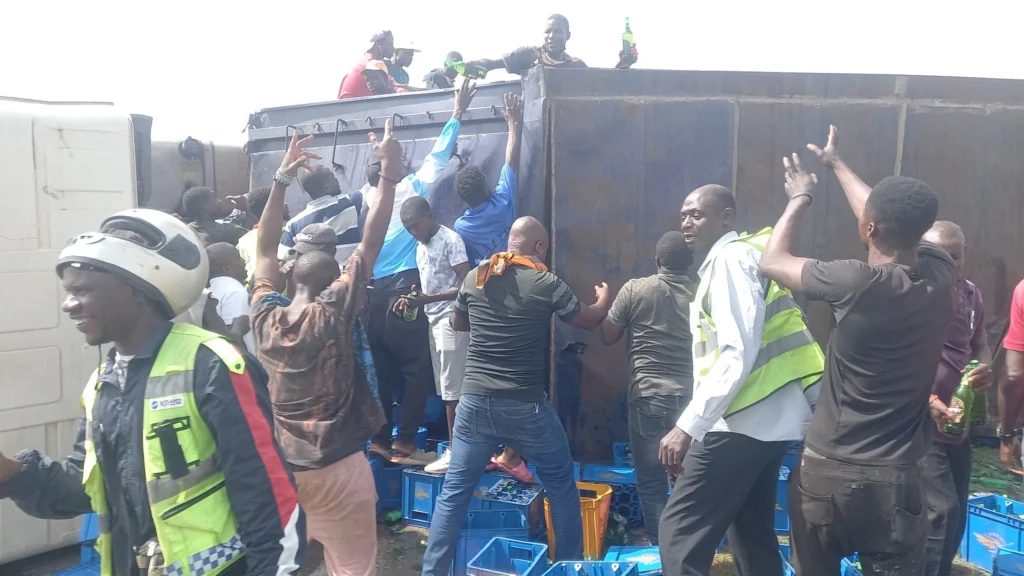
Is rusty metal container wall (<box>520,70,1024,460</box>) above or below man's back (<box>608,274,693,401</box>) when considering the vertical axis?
above

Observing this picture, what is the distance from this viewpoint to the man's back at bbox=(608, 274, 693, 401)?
4035 millimetres

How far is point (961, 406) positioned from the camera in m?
3.39

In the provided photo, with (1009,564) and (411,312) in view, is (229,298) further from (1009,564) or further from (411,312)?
(1009,564)

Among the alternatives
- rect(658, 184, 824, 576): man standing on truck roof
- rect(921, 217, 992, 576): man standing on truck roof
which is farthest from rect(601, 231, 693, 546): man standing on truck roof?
rect(921, 217, 992, 576): man standing on truck roof

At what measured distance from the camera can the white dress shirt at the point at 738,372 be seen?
9.31 ft

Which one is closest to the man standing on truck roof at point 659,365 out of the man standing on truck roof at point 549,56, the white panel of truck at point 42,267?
the man standing on truck roof at point 549,56

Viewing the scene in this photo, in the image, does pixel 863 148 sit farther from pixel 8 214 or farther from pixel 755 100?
pixel 8 214

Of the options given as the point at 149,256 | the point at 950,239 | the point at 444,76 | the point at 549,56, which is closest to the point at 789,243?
the point at 950,239

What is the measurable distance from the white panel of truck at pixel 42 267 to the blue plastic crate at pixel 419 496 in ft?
6.30

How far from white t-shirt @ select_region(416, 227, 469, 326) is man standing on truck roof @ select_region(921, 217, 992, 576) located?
2.63 metres

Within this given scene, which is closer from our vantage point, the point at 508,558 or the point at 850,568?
the point at 850,568

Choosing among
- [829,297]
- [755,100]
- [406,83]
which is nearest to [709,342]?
[829,297]

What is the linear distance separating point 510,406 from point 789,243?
1.65 meters

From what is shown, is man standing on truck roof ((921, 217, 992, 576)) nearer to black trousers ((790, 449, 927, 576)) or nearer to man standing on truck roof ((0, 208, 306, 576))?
black trousers ((790, 449, 927, 576))
